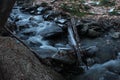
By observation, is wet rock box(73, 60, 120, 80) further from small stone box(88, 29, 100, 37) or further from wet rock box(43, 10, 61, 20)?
wet rock box(43, 10, 61, 20)

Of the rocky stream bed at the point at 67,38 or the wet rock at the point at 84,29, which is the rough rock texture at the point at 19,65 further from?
the wet rock at the point at 84,29

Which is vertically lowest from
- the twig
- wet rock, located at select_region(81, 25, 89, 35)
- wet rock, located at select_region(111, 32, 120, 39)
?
wet rock, located at select_region(111, 32, 120, 39)

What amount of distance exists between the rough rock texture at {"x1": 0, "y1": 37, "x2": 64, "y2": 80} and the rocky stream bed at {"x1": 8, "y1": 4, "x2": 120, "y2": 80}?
984 millimetres

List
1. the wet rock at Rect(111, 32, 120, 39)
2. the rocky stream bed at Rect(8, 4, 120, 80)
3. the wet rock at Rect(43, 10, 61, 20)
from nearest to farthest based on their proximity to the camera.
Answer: the rocky stream bed at Rect(8, 4, 120, 80)
the wet rock at Rect(111, 32, 120, 39)
the wet rock at Rect(43, 10, 61, 20)

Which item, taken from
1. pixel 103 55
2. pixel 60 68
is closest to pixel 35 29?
pixel 103 55

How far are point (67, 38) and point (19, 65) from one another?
142 inches

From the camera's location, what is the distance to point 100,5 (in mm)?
11133

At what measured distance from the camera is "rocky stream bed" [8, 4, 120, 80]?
6.02m

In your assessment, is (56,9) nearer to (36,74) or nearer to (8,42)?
(8,42)

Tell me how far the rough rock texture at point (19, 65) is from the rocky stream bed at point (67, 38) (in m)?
0.98

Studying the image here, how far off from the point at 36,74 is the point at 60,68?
1232 mm

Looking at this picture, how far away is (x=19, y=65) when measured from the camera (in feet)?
15.1

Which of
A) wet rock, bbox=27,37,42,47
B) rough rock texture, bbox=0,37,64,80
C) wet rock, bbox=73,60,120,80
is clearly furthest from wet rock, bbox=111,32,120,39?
rough rock texture, bbox=0,37,64,80

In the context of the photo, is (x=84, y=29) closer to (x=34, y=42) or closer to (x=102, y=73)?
(x=34, y=42)
